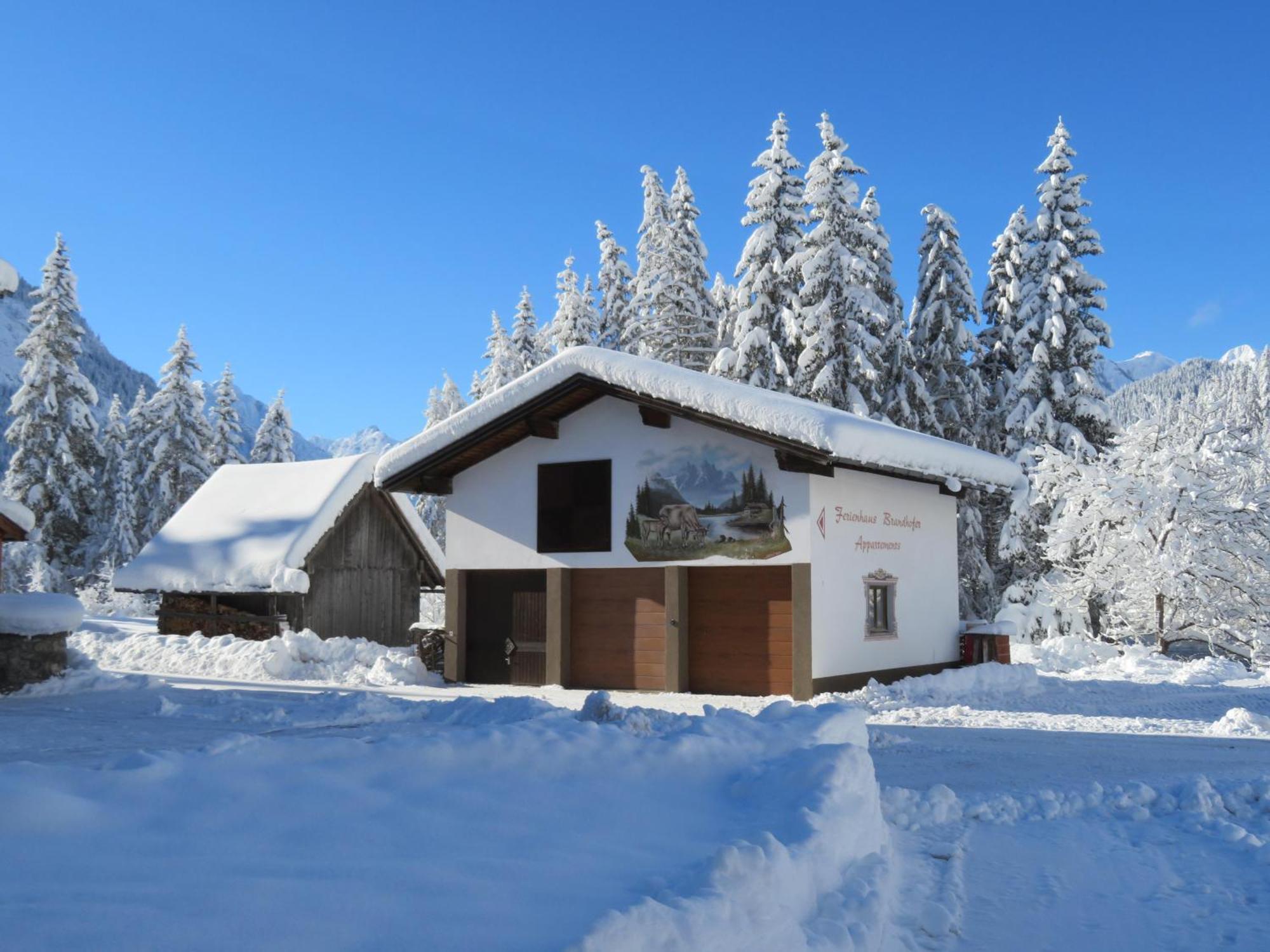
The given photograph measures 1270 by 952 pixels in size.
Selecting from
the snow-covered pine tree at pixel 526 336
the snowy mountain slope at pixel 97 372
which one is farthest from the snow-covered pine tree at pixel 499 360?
the snowy mountain slope at pixel 97 372

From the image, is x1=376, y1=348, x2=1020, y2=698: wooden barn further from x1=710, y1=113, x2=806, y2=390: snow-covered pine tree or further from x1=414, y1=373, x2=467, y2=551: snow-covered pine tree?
x1=414, y1=373, x2=467, y2=551: snow-covered pine tree

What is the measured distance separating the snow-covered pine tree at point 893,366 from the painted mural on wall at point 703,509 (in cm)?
1545

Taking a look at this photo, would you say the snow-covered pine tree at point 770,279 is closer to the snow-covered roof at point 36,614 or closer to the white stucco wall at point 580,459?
the white stucco wall at point 580,459

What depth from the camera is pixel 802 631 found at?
16.0 meters

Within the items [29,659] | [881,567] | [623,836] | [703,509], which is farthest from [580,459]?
[623,836]

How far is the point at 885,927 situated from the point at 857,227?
28.2 m

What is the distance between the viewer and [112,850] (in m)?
3.81

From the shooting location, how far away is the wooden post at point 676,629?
57.2 feet

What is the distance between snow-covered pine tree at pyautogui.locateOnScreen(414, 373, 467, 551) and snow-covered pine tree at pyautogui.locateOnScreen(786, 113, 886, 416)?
24225mm

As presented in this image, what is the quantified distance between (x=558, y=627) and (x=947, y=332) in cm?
2121

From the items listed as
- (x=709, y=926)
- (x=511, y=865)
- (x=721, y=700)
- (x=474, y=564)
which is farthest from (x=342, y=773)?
(x=474, y=564)

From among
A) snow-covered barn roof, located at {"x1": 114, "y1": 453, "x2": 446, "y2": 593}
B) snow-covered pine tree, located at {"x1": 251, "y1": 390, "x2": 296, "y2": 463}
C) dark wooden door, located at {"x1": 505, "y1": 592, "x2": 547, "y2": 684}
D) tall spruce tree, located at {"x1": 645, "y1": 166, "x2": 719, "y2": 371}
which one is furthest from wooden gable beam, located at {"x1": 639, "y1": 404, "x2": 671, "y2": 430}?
snow-covered pine tree, located at {"x1": 251, "y1": 390, "x2": 296, "y2": 463}

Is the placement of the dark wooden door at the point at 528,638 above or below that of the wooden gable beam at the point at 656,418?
below

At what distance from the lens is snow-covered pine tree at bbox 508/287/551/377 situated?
152ft
